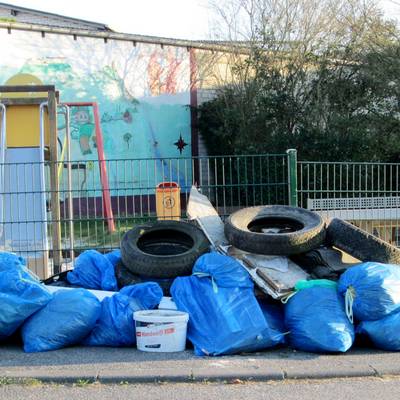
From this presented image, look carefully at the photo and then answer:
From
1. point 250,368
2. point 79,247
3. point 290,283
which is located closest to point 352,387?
point 250,368

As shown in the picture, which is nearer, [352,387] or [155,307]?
[352,387]

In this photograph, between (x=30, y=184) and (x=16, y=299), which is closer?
(x=16, y=299)

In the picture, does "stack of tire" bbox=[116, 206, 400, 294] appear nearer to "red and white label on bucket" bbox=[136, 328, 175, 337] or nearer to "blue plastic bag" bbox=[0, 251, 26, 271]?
"red and white label on bucket" bbox=[136, 328, 175, 337]

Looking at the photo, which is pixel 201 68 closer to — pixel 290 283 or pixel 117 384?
pixel 290 283

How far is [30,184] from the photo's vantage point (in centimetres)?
787

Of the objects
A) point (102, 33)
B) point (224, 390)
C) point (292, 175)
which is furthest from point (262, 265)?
point (102, 33)

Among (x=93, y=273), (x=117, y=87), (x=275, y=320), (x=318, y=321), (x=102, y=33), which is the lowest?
(x=275, y=320)

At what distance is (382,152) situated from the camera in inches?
530

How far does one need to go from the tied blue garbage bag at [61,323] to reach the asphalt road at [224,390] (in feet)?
2.41

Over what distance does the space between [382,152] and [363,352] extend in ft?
30.0

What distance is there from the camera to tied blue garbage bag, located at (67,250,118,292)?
20.8 ft

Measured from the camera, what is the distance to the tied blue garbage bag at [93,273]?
633 cm

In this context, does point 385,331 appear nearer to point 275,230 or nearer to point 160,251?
point 275,230

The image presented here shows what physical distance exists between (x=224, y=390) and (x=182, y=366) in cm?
51
